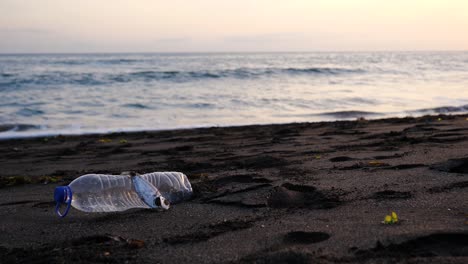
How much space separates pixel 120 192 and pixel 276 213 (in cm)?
114

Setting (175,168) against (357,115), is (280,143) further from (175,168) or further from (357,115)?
(357,115)

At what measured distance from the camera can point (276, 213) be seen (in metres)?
2.62

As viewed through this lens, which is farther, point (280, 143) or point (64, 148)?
point (64, 148)

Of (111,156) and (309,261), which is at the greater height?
(309,261)

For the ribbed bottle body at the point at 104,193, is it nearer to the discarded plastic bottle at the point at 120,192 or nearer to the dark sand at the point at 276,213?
the discarded plastic bottle at the point at 120,192

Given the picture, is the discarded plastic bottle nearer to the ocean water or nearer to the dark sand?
the dark sand

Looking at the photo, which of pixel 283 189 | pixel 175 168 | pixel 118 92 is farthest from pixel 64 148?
pixel 118 92

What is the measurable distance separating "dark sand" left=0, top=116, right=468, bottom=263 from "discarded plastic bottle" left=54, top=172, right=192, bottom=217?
0.37ft

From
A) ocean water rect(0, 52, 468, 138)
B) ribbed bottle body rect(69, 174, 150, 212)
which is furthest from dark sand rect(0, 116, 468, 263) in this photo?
ocean water rect(0, 52, 468, 138)

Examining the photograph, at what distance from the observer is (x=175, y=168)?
4.39 m

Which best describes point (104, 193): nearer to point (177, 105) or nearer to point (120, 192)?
point (120, 192)

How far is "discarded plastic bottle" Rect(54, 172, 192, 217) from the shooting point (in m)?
2.99

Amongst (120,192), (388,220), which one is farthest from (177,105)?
(388,220)

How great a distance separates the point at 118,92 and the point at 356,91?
822cm
